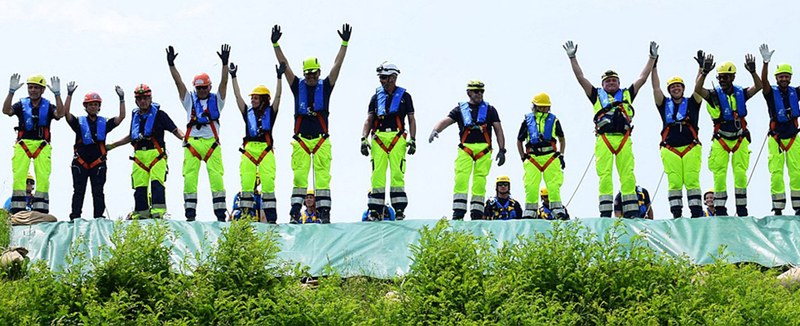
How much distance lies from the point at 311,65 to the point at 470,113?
2.34m

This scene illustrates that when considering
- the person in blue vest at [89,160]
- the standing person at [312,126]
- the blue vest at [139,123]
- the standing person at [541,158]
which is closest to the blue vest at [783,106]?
the standing person at [541,158]

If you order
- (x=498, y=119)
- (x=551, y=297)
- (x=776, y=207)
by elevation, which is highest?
(x=498, y=119)

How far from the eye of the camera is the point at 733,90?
1808cm

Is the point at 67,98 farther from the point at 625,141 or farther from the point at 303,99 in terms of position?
the point at 625,141

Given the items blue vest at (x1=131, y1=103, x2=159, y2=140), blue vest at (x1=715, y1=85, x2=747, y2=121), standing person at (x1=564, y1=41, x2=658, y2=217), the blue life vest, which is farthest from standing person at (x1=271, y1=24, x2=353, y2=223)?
blue vest at (x1=715, y1=85, x2=747, y2=121)

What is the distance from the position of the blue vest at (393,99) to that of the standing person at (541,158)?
6.15ft

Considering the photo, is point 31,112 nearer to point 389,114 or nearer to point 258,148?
point 258,148

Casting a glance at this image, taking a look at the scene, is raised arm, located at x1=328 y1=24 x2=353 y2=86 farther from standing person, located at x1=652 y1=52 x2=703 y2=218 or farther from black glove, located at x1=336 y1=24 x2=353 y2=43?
standing person, located at x1=652 y1=52 x2=703 y2=218

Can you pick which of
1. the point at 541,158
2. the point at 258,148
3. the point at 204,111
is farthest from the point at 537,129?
the point at 204,111

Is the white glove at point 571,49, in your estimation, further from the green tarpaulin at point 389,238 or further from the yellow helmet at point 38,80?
the yellow helmet at point 38,80

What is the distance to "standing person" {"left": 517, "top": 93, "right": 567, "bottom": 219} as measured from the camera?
1795cm

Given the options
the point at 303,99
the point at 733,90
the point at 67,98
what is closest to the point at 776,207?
the point at 733,90

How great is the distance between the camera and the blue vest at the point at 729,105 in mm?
17875

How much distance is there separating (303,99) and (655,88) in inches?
196
